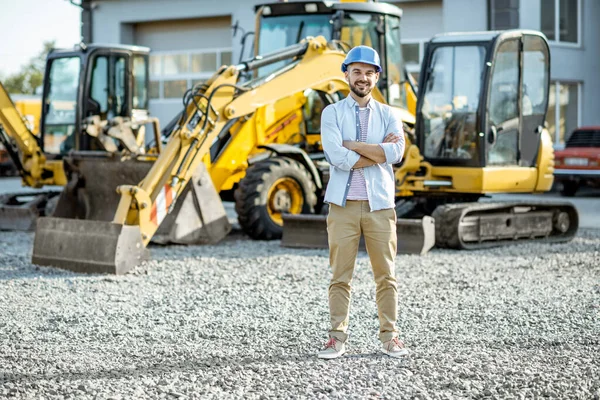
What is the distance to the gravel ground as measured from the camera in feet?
18.1

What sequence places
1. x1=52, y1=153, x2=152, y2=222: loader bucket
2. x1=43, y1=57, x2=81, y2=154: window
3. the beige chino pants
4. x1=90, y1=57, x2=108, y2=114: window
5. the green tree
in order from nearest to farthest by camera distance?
the beige chino pants → x1=52, y1=153, x2=152, y2=222: loader bucket → x1=90, y1=57, x2=108, y2=114: window → x1=43, y1=57, x2=81, y2=154: window → the green tree

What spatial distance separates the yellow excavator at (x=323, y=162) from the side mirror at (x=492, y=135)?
1 cm

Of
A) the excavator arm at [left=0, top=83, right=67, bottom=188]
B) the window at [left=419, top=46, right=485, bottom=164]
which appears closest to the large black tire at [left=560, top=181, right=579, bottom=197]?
the window at [left=419, top=46, right=485, bottom=164]

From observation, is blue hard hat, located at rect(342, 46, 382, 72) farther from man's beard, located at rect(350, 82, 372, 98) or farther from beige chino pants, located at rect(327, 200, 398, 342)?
beige chino pants, located at rect(327, 200, 398, 342)

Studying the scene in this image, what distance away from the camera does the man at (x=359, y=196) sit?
607cm

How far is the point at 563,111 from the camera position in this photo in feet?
88.3

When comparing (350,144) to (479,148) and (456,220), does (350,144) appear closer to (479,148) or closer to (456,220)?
(456,220)

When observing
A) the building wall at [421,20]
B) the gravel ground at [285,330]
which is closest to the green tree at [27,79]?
the building wall at [421,20]

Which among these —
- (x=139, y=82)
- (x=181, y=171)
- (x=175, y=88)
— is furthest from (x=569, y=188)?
(x=175, y=88)

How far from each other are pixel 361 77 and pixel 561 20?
22032mm

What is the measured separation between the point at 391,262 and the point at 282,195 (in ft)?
22.5

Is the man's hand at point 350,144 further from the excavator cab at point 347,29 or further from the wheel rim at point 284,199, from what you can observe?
the excavator cab at point 347,29

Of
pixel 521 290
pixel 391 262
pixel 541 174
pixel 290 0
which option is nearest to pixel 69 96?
pixel 290 0

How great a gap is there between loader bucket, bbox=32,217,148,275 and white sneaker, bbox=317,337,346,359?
4.04m
